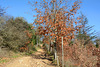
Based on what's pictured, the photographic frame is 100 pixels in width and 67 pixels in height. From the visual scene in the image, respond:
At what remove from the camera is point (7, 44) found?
14.1 meters

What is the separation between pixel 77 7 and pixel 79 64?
6444mm

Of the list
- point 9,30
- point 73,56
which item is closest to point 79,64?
point 73,56

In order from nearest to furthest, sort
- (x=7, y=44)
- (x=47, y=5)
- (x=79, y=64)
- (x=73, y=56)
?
(x=79, y=64), (x=73, y=56), (x=47, y=5), (x=7, y=44)

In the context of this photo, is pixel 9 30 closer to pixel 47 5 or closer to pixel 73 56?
pixel 47 5

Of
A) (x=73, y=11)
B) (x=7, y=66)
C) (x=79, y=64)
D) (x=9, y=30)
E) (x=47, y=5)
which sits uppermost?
(x=47, y=5)

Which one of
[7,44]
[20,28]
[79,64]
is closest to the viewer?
[79,64]

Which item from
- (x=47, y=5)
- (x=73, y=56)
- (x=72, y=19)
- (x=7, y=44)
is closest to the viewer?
(x=73, y=56)

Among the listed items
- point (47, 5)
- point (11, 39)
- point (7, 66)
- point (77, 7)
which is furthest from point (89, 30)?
point (7, 66)

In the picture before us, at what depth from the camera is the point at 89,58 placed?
249 inches

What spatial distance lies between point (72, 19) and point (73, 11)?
101 cm

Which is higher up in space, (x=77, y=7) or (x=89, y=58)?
(x=77, y=7)

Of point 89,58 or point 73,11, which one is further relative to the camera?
point 73,11

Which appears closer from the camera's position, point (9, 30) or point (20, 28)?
point (9, 30)

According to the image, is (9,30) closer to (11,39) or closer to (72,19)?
(11,39)
